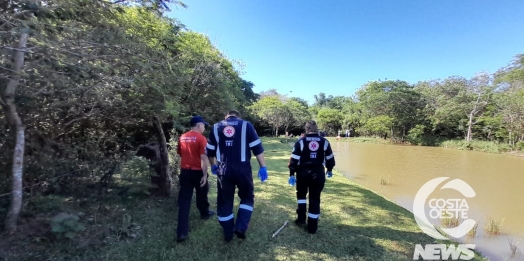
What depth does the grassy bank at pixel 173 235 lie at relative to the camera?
101 inches

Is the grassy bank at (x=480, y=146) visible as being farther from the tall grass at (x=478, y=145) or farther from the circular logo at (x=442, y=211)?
the circular logo at (x=442, y=211)

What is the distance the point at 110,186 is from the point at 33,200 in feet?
3.07

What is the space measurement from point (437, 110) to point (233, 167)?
31451 millimetres

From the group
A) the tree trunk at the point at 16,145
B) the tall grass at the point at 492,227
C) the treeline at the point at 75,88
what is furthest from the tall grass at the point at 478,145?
the tree trunk at the point at 16,145

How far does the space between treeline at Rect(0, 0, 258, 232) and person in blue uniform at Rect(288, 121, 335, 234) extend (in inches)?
80.4

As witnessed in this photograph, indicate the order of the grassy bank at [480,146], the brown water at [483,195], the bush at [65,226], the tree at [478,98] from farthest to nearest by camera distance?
the tree at [478,98], the grassy bank at [480,146], the brown water at [483,195], the bush at [65,226]

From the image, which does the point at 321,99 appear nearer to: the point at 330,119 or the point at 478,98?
the point at 330,119

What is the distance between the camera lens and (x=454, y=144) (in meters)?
25.7

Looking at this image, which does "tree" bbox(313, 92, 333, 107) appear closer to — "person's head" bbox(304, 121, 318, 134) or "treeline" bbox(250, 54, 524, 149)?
"treeline" bbox(250, 54, 524, 149)

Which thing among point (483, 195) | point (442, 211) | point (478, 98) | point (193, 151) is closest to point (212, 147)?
point (193, 151)

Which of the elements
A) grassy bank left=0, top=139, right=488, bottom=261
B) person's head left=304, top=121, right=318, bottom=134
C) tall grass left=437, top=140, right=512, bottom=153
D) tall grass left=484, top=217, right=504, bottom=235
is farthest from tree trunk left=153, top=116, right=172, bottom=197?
tall grass left=437, top=140, right=512, bottom=153

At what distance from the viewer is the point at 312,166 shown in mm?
3275

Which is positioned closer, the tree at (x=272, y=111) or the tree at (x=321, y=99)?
the tree at (x=272, y=111)

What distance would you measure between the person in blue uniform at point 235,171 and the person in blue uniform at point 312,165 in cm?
63
